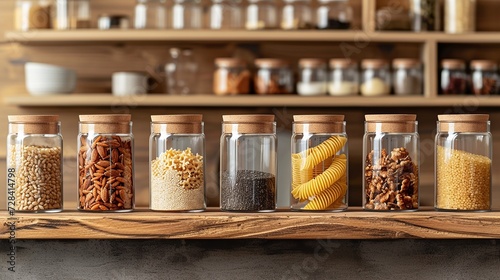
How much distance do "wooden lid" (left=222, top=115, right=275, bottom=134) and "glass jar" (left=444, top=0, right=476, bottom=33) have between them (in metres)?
1.56

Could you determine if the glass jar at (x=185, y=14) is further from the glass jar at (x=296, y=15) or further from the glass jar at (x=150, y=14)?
the glass jar at (x=296, y=15)

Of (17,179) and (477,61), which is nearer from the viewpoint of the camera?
(17,179)

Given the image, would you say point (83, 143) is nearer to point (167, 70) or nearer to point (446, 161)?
point (446, 161)

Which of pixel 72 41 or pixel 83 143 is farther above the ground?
pixel 72 41

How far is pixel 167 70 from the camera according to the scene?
9.08 ft

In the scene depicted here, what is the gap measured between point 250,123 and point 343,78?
1.42 m

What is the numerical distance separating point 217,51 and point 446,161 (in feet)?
5.32

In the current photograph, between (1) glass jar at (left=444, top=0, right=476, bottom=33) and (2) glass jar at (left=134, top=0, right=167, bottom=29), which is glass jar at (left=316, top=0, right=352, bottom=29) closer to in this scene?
(1) glass jar at (left=444, top=0, right=476, bottom=33)

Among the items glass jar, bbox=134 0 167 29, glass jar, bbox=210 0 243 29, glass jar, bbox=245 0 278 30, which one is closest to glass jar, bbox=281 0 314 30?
glass jar, bbox=245 0 278 30

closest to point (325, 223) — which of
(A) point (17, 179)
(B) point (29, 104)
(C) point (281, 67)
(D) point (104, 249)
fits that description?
(D) point (104, 249)

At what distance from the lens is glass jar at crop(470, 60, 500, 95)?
8.99 feet

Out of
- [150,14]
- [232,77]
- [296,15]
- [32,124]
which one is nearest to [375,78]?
[296,15]

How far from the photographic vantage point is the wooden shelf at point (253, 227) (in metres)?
1.25

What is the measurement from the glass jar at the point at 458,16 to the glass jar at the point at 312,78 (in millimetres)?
450
